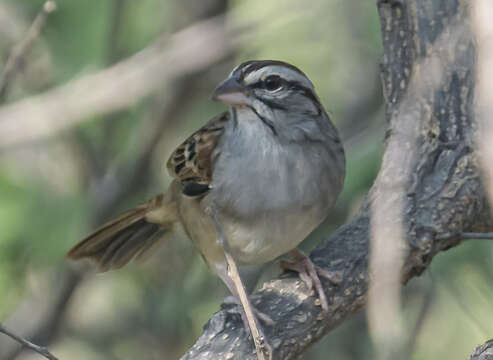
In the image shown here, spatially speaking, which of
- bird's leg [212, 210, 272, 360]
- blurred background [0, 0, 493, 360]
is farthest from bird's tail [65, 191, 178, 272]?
bird's leg [212, 210, 272, 360]

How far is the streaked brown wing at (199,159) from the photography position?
362cm

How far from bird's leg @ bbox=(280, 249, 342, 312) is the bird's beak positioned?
68cm

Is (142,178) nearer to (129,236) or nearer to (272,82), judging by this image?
(129,236)

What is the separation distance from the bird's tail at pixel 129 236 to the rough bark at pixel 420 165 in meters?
1.05

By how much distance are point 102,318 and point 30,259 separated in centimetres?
122

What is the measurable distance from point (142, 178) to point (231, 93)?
177 centimetres

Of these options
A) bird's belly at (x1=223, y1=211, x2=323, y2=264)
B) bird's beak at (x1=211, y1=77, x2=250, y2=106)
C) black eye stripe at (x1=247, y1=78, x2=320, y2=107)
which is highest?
bird's beak at (x1=211, y1=77, x2=250, y2=106)

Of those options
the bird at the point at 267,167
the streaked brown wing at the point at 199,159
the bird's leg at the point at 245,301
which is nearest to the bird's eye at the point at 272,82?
the bird at the point at 267,167

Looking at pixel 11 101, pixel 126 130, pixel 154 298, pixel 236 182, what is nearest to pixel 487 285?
pixel 236 182

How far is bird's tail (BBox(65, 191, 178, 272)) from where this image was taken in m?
4.20

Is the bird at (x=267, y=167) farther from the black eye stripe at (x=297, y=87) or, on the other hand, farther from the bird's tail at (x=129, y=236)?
the bird's tail at (x=129, y=236)

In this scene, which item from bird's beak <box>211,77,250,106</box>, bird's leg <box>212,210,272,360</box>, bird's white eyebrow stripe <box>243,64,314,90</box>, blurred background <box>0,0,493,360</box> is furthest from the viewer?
blurred background <box>0,0,493,360</box>

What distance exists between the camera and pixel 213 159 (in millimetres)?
3586

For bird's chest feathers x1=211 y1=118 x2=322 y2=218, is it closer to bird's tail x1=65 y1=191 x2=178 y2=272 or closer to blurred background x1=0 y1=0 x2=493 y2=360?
bird's tail x1=65 y1=191 x2=178 y2=272
